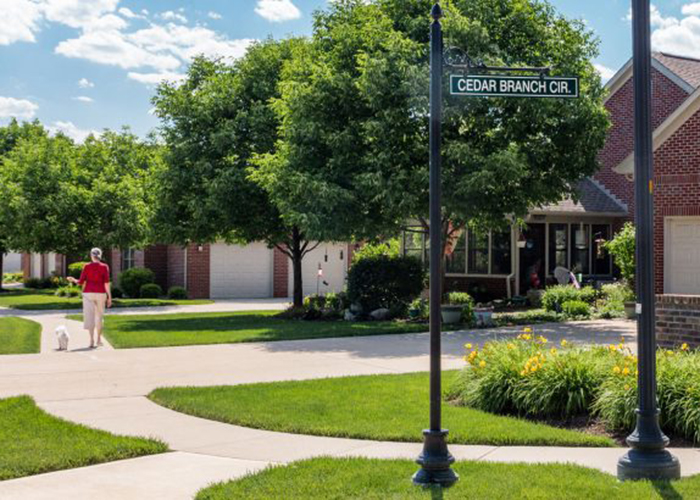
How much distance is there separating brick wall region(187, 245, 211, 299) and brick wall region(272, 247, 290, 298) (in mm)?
2887

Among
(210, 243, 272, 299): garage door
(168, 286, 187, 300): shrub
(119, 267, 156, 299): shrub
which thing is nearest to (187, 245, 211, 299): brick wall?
(210, 243, 272, 299): garage door

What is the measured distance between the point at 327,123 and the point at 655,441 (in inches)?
559

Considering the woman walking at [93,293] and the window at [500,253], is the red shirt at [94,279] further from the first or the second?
the window at [500,253]

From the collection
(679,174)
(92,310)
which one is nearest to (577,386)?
(92,310)

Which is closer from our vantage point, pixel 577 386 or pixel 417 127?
pixel 577 386

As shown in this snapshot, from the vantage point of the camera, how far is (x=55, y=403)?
940cm

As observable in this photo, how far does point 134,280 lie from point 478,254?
14.7 metres

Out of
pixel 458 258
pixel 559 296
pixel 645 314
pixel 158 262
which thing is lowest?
pixel 559 296

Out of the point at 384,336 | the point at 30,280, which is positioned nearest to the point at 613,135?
the point at 384,336

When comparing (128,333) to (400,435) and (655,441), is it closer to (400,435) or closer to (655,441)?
(400,435)

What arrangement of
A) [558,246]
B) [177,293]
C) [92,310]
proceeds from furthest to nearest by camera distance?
[177,293] → [558,246] → [92,310]

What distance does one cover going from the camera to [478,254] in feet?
89.5

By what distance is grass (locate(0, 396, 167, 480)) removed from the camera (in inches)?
259

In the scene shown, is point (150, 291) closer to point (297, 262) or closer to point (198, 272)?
point (198, 272)
